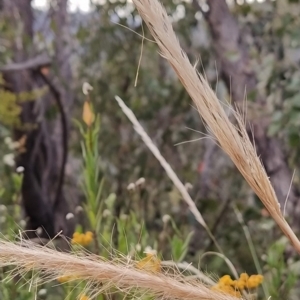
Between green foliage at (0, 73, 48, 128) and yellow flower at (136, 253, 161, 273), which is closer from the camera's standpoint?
yellow flower at (136, 253, 161, 273)

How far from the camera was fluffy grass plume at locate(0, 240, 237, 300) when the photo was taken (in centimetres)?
40

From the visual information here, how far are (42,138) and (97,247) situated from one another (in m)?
1.23

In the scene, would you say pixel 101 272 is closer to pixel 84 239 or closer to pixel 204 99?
pixel 204 99

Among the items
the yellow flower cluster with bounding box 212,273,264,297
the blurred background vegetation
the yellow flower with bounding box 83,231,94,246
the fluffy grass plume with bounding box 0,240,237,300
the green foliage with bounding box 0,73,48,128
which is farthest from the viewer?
the green foliage with bounding box 0,73,48,128

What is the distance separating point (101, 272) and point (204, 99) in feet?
0.48

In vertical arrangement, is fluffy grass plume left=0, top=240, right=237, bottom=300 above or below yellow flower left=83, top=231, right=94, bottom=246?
above

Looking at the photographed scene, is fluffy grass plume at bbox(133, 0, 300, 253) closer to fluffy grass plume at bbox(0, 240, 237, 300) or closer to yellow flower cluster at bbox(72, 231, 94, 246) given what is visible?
fluffy grass plume at bbox(0, 240, 237, 300)

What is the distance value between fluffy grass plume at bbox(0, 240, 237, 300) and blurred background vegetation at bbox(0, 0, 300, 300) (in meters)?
0.28

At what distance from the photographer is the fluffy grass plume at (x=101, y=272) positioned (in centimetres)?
40

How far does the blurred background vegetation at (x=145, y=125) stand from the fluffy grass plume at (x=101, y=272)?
28 cm

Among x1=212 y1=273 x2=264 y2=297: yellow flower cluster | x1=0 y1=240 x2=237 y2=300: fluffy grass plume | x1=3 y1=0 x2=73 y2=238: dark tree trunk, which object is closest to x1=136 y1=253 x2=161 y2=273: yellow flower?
x1=0 y1=240 x2=237 y2=300: fluffy grass plume

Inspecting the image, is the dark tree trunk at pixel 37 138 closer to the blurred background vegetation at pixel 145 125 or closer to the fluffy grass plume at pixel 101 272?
the blurred background vegetation at pixel 145 125

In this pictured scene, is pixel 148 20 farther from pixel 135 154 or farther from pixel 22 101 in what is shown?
pixel 135 154

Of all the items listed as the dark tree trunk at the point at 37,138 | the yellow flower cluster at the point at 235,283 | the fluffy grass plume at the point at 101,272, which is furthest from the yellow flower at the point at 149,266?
the dark tree trunk at the point at 37,138
